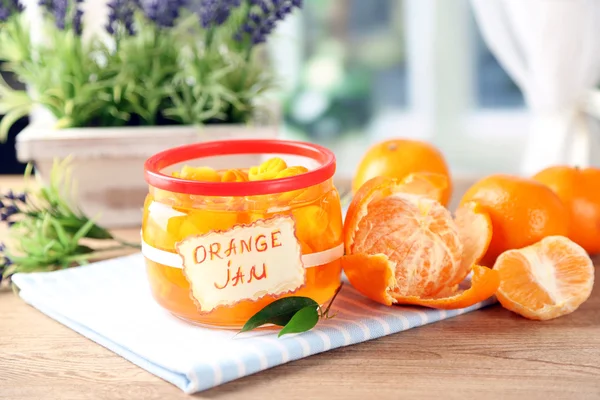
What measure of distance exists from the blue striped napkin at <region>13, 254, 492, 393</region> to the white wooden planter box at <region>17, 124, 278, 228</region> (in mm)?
286

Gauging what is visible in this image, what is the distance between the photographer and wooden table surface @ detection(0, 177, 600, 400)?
705 mm

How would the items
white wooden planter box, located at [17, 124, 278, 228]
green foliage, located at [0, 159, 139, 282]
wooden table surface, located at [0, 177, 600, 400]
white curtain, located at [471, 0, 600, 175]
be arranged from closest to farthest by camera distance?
wooden table surface, located at [0, 177, 600, 400], green foliage, located at [0, 159, 139, 282], white wooden planter box, located at [17, 124, 278, 228], white curtain, located at [471, 0, 600, 175]

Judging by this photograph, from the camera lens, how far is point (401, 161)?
1.10m

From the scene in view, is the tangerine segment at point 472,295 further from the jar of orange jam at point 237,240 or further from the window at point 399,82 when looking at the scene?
the window at point 399,82

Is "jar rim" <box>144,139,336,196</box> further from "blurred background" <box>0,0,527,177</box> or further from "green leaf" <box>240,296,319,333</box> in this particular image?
"blurred background" <box>0,0,527,177</box>

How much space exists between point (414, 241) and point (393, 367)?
0.50 feet

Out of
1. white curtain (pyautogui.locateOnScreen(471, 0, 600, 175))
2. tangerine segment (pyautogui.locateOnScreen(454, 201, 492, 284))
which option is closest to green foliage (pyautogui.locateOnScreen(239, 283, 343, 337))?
tangerine segment (pyautogui.locateOnScreen(454, 201, 492, 284))

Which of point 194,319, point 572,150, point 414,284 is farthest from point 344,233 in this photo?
point 572,150

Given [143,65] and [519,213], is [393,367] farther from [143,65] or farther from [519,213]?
[143,65]

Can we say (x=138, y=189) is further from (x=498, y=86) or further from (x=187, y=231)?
(x=498, y=86)

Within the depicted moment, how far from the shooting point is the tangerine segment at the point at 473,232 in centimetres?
90

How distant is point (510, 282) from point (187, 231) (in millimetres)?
390

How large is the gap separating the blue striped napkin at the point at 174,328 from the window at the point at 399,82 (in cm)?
240

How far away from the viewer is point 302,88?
357cm
